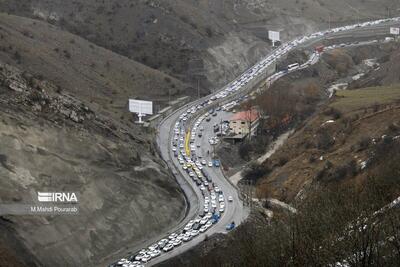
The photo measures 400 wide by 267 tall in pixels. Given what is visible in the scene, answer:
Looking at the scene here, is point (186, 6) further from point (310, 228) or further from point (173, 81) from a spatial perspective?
point (310, 228)

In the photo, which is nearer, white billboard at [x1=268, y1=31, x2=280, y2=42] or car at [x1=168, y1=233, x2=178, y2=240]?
car at [x1=168, y1=233, x2=178, y2=240]

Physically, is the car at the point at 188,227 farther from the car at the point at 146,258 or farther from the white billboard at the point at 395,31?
the white billboard at the point at 395,31

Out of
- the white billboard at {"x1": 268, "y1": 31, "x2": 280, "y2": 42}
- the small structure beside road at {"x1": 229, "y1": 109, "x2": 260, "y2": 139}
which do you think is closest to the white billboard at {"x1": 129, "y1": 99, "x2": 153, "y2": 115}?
the small structure beside road at {"x1": 229, "y1": 109, "x2": 260, "y2": 139}

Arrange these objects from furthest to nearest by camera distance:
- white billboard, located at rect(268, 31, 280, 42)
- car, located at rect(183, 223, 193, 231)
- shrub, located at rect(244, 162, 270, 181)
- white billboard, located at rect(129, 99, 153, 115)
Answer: white billboard, located at rect(268, 31, 280, 42), white billboard, located at rect(129, 99, 153, 115), shrub, located at rect(244, 162, 270, 181), car, located at rect(183, 223, 193, 231)

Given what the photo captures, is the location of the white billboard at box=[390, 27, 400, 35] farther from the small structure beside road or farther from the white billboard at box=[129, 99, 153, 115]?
the white billboard at box=[129, 99, 153, 115]

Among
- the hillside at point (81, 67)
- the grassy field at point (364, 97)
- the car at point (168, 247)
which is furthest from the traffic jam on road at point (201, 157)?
the grassy field at point (364, 97)

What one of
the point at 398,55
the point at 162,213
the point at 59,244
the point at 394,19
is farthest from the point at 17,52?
the point at 394,19
